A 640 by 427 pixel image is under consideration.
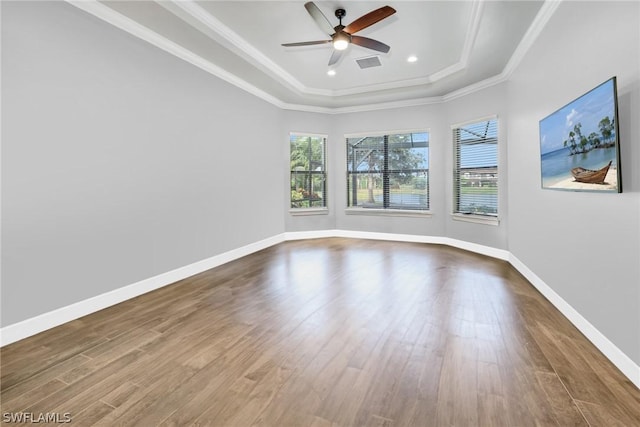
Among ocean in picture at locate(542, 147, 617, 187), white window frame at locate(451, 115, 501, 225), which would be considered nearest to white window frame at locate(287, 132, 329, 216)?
white window frame at locate(451, 115, 501, 225)

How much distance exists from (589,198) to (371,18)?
253 cm

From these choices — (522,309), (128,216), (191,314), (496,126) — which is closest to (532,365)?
(522,309)

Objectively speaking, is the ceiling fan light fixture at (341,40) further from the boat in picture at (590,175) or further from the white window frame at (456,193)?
the white window frame at (456,193)

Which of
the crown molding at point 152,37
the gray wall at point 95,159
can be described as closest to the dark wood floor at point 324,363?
the gray wall at point 95,159

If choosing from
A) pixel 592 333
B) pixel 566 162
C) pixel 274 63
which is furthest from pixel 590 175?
pixel 274 63

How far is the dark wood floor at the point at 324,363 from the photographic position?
64.3 inches

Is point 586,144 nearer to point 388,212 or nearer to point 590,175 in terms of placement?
point 590,175

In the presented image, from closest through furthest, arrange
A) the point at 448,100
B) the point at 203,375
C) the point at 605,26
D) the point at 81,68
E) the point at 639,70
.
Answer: the point at 639,70, the point at 203,375, the point at 605,26, the point at 81,68, the point at 448,100

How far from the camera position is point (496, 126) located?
5.07 metres

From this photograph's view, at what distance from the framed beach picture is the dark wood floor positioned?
3.97ft

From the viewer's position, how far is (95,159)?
302 cm

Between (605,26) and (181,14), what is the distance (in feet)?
12.0

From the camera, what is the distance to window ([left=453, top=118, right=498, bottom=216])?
521 cm

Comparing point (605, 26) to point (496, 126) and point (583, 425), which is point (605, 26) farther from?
point (496, 126)
